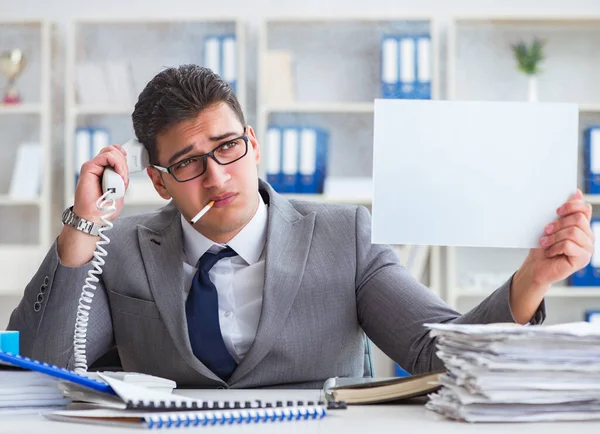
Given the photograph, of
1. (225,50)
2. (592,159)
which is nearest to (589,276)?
(592,159)

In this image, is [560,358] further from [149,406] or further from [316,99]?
[316,99]

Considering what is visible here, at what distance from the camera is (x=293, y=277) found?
1.65 metres

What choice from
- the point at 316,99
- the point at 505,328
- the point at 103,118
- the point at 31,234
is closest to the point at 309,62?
the point at 316,99

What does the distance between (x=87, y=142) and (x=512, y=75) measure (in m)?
2.23

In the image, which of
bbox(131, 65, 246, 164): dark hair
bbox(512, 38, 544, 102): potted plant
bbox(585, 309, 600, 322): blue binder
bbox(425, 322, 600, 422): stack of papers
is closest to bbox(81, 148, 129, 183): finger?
bbox(131, 65, 246, 164): dark hair

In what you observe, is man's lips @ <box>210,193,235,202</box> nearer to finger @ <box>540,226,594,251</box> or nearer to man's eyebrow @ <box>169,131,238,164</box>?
man's eyebrow @ <box>169,131,238,164</box>

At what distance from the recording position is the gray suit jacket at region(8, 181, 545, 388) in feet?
5.18

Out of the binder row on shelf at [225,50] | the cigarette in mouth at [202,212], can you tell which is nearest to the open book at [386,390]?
the cigarette in mouth at [202,212]

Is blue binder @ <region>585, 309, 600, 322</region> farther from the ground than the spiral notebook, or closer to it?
closer to it

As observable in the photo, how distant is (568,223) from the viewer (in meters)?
1.19

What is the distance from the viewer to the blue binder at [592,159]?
403 centimetres


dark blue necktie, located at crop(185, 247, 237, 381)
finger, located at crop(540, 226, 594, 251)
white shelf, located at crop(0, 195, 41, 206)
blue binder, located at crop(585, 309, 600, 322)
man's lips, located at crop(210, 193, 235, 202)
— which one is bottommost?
blue binder, located at crop(585, 309, 600, 322)

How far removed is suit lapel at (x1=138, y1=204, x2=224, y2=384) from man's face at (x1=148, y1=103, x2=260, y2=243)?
69 millimetres

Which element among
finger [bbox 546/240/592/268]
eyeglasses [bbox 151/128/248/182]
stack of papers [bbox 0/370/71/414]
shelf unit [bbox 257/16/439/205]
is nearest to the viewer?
stack of papers [bbox 0/370/71/414]
